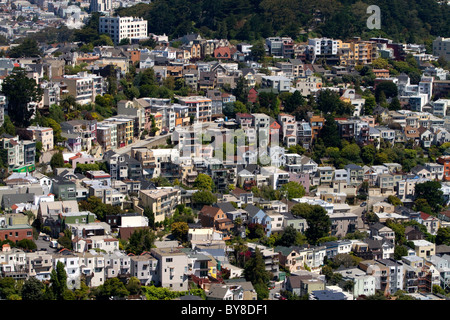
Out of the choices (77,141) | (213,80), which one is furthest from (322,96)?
(77,141)

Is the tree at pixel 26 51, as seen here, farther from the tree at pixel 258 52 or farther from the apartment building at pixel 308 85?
the apartment building at pixel 308 85

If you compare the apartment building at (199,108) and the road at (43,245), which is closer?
the road at (43,245)

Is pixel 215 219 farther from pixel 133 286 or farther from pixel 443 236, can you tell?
pixel 443 236

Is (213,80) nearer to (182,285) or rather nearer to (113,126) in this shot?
(113,126)

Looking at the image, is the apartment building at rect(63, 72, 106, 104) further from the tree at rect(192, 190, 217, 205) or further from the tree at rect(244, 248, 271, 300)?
the tree at rect(244, 248, 271, 300)

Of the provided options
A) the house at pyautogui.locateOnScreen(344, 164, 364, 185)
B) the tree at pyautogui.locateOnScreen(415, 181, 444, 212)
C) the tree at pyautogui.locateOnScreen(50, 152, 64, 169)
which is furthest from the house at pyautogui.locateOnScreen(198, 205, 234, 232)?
the tree at pyautogui.locateOnScreen(415, 181, 444, 212)

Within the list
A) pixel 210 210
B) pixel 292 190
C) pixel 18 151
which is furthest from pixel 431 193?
pixel 18 151

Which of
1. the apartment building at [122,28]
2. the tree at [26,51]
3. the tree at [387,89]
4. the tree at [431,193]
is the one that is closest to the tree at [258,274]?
the tree at [431,193]

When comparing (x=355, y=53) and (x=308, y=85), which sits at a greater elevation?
(x=355, y=53)
